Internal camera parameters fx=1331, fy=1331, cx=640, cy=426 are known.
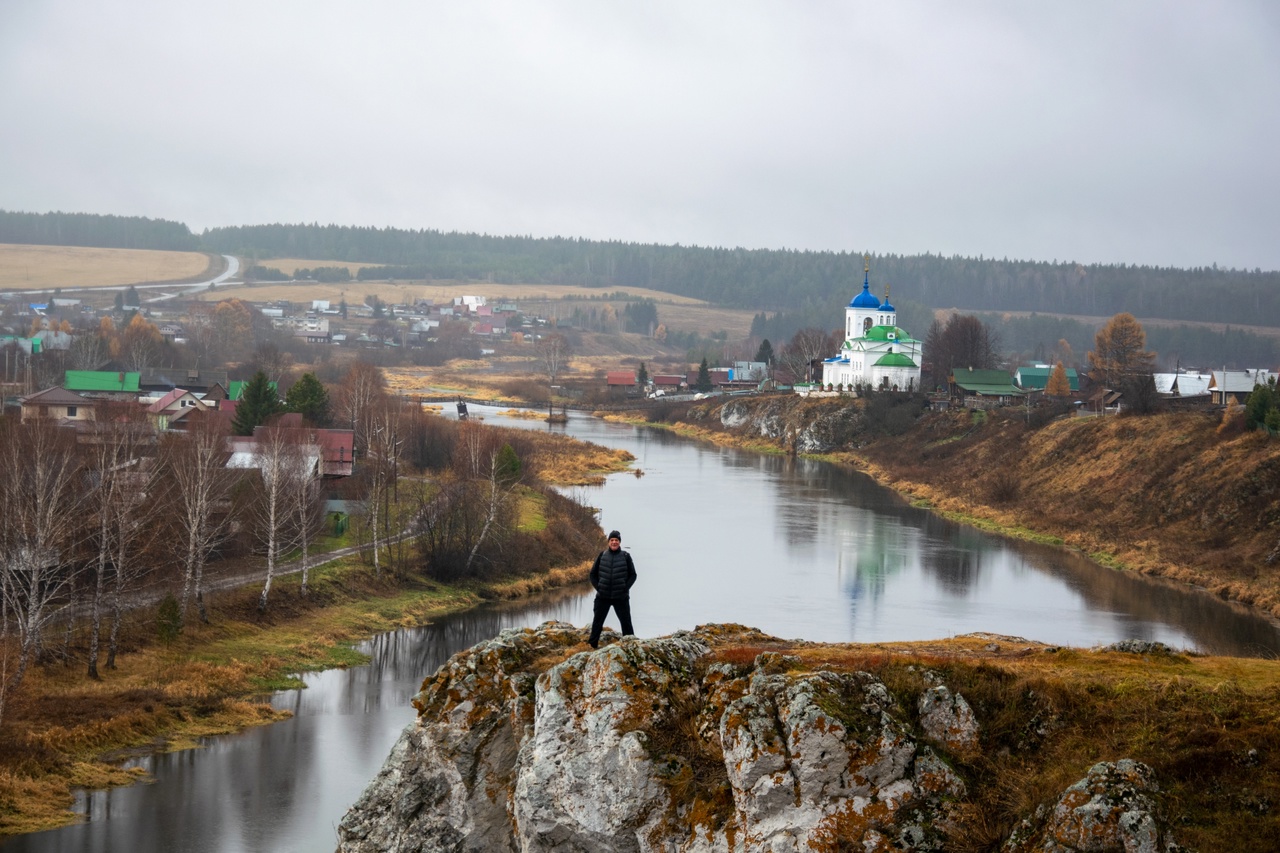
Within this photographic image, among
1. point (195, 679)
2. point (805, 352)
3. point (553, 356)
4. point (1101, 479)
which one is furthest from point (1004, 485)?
point (553, 356)

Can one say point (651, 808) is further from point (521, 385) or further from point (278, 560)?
point (521, 385)

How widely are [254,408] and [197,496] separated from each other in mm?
16142

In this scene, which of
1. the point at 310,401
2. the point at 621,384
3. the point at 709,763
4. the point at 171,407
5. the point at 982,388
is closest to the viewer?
the point at 709,763

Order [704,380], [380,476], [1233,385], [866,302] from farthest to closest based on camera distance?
[704,380] → [866,302] → [1233,385] → [380,476]

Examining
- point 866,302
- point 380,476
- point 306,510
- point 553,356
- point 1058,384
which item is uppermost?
point 866,302

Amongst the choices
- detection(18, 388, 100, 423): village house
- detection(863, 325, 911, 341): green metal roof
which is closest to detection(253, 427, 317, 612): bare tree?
detection(18, 388, 100, 423): village house

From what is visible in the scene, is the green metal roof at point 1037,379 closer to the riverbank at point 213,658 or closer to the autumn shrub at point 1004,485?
the autumn shrub at point 1004,485

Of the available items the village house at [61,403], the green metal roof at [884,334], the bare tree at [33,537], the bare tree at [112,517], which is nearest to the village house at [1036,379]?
the green metal roof at [884,334]

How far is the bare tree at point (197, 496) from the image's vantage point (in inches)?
993

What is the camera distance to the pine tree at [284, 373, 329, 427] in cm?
4547

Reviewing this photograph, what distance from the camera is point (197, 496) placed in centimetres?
2572

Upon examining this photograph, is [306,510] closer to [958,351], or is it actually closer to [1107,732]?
[1107,732]

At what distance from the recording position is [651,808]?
435 inches

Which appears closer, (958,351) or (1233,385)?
(1233,385)
